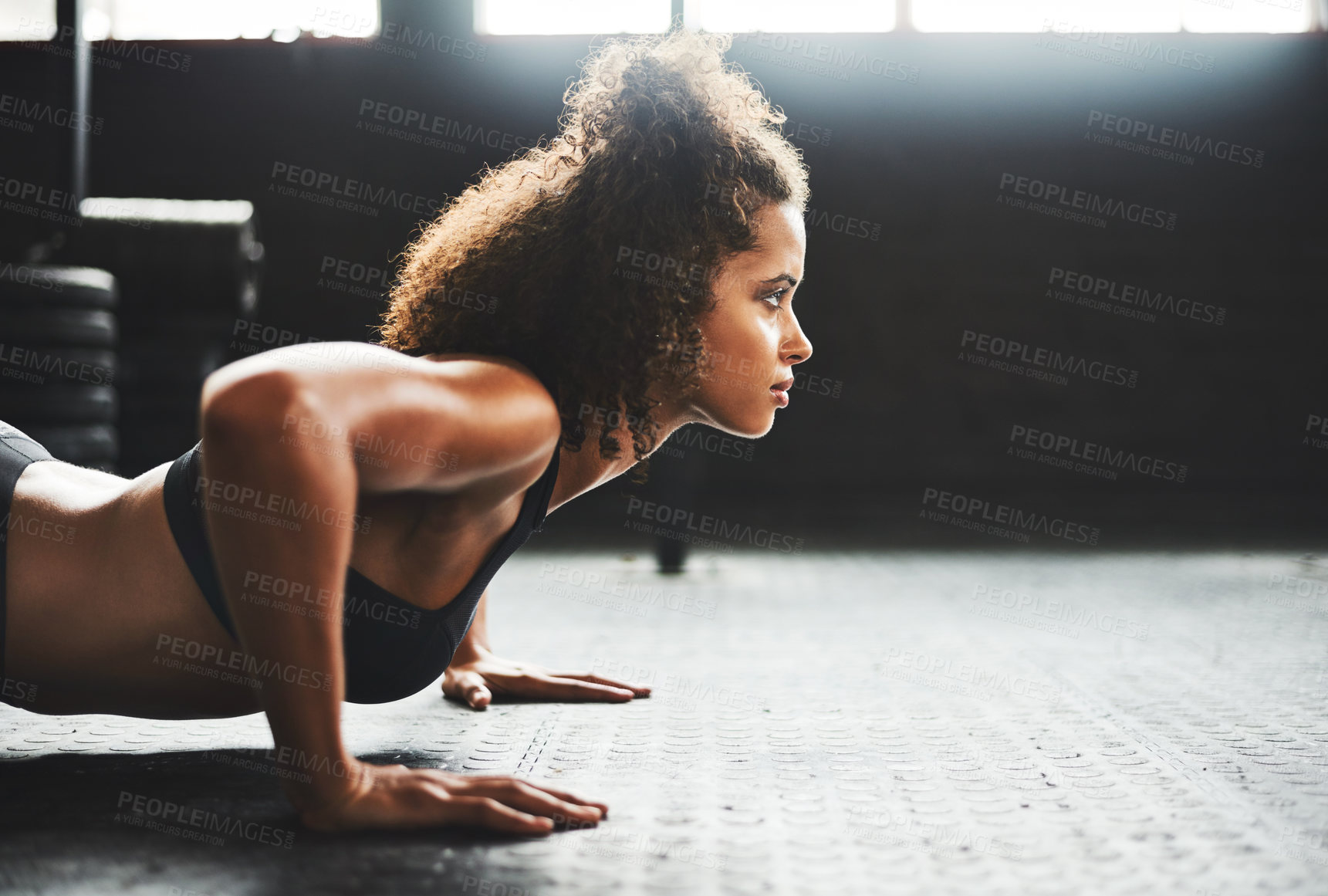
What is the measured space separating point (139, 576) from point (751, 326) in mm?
725

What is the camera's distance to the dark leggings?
102cm

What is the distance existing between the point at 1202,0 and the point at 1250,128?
2.78 ft

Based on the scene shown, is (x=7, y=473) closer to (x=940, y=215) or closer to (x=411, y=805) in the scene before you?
(x=411, y=805)

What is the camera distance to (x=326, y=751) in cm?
84

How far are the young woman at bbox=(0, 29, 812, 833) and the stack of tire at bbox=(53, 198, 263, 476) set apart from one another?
2.40m

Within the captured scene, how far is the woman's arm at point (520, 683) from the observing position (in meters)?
1.53

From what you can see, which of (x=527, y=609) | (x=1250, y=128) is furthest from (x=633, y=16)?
(x=527, y=609)

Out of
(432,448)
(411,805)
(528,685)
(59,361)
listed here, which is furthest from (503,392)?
(59,361)

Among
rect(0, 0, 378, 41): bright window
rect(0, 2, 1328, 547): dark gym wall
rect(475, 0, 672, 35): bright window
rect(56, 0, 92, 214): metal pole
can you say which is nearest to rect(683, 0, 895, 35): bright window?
rect(0, 2, 1328, 547): dark gym wall

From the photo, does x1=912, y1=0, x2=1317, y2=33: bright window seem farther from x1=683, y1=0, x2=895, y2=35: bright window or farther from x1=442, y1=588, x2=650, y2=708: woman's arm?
x1=442, y1=588, x2=650, y2=708: woman's arm

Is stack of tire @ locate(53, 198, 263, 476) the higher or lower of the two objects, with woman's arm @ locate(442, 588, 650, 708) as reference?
higher

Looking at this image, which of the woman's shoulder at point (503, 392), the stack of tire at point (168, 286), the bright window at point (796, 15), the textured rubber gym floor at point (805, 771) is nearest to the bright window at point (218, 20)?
the bright window at point (796, 15)

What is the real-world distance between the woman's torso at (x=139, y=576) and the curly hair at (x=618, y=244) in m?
0.16

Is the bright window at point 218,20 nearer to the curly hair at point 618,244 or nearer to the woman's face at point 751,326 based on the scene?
the curly hair at point 618,244
